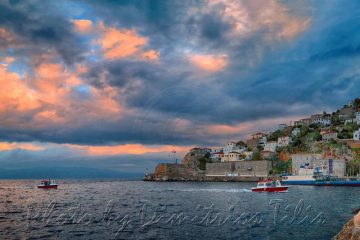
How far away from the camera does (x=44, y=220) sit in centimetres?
3139

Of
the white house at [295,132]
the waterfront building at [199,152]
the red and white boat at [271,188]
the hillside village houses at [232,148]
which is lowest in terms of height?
the red and white boat at [271,188]

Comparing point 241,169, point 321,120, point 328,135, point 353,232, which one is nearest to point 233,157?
point 241,169

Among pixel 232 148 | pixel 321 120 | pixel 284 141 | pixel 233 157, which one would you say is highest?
pixel 321 120

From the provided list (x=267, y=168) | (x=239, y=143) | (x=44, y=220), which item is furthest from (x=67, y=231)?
(x=239, y=143)

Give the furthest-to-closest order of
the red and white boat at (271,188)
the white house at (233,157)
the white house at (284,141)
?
the white house at (233,157) < the white house at (284,141) < the red and white boat at (271,188)

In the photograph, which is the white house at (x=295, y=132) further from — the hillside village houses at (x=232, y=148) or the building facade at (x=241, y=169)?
the building facade at (x=241, y=169)

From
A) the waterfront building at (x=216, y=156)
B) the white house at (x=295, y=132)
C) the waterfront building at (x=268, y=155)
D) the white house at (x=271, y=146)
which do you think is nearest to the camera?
the waterfront building at (x=268, y=155)

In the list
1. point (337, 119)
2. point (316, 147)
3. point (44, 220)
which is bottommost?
point (44, 220)

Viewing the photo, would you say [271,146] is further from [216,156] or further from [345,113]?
[345,113]

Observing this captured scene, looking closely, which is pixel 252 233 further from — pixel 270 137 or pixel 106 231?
→ pixel 270 137

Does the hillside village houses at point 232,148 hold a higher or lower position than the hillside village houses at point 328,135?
lower

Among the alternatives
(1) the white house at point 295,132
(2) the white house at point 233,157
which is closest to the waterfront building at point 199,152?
(2) the white house at point 233,157

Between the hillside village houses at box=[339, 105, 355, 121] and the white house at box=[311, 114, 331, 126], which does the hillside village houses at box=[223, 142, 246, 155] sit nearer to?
the white house at box=[311, 114, 331, 126]

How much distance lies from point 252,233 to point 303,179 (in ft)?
288
